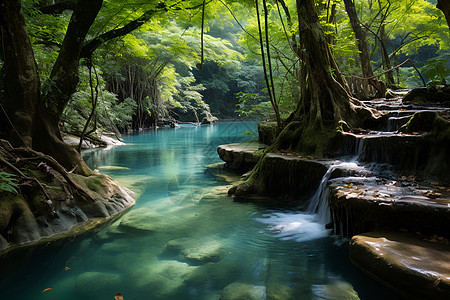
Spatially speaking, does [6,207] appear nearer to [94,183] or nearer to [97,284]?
[94,183]

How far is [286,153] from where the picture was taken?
6730 millimetres

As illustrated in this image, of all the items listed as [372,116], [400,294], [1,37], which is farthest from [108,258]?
[372,116]

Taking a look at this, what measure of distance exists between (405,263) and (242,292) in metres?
1.49

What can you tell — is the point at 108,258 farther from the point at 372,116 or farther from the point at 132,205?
the point at 372,116

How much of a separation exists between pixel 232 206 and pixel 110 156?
8.44 meters

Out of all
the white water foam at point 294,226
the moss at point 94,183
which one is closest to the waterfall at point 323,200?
the white water foam at point 294,226

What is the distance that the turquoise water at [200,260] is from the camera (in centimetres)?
289

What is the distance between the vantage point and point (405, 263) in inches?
100

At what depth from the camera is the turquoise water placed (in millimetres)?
2895

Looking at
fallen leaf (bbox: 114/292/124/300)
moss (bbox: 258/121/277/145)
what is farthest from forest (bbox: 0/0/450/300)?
moss (bbox: 258/121/277/145)

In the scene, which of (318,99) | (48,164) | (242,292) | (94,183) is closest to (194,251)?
(242,292)

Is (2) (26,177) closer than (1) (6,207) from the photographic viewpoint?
No

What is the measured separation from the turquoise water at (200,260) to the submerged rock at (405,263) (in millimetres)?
186

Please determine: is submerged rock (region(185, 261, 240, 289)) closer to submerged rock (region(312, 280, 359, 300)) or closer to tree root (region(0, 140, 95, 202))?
submerged rock (region(312, 280, 359, 300))
